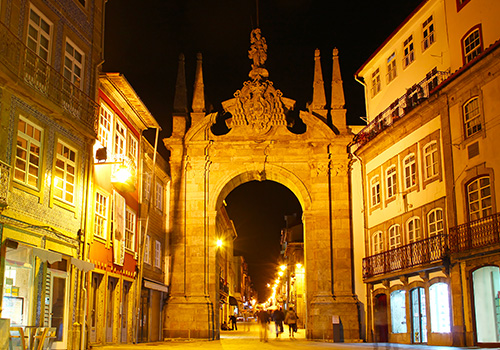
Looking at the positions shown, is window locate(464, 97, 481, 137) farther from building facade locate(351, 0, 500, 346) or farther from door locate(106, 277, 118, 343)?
door locate(106, 277, 118, 343)

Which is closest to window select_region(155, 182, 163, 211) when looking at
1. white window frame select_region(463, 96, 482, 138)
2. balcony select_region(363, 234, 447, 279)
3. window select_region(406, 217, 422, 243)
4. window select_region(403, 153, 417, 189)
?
balcony select_region(363, 234, 447, 279)

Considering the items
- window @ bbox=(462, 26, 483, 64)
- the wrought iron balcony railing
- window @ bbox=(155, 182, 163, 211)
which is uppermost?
window @ bbox=(462, 26, 483, 64)

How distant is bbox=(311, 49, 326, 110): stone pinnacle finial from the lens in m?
29.7

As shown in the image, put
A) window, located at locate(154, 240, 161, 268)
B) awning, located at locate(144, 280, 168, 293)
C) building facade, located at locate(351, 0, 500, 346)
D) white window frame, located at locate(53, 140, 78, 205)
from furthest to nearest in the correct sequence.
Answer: window, located at locate(154, 240, 161, 268) → awning, located at locate(144, 280, 168, 293) → building facade, located at locate(351, 0, 500, 346) → white window frame, located at locate(53, 140, 78, 205)

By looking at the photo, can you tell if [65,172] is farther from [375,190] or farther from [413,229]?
[375,190]

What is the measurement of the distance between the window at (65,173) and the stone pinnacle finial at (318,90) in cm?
1557

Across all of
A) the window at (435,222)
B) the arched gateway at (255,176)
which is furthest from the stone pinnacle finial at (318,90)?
the window at (435,222)

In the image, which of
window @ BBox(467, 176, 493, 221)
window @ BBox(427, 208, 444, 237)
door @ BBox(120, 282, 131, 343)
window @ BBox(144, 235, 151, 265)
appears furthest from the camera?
window @ BBox(144, 235, 151, 265)

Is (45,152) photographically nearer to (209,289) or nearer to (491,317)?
(491,317)

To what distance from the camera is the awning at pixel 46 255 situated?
13.7 meters

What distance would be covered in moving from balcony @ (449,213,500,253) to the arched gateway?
900 centimetres

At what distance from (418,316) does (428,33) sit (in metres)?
10.8

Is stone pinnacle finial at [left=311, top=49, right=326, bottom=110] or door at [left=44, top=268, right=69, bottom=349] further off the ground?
stone pinnacle finial at [left=311, top=49, right=326, bottom=110]

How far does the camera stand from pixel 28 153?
46.4 feet
